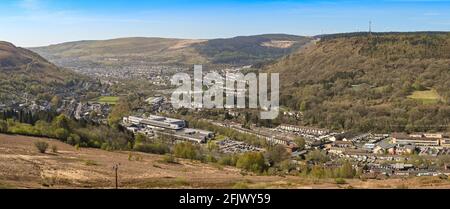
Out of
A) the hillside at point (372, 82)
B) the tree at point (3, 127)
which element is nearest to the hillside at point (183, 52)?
the hillside at point (372, 82)

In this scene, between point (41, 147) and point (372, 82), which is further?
point (372, 82)

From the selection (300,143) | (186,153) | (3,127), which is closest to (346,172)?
(186,153)

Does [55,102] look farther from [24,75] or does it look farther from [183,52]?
[183,52]

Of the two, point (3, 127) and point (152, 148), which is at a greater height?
point (3, 127)

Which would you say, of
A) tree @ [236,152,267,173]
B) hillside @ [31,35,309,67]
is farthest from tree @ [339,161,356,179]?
hillside @ [31,35,309,67]

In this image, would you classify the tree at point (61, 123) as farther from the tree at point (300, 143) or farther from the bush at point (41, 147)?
the tree at point (300, 143)
